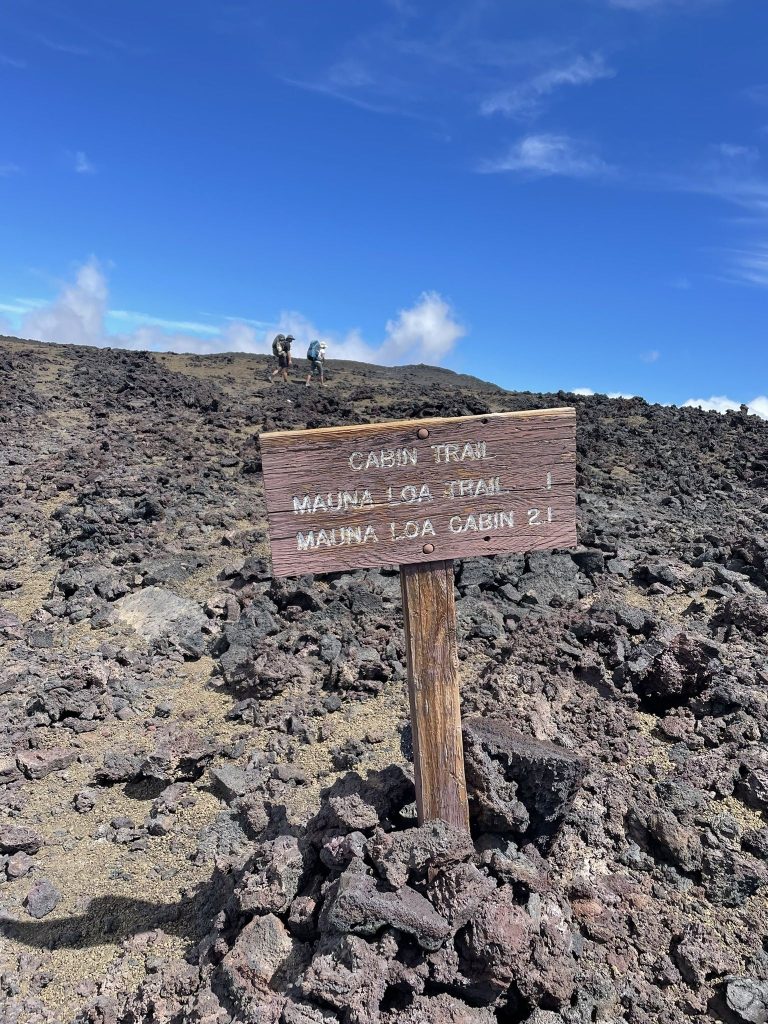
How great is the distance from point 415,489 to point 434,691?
995 millimetres

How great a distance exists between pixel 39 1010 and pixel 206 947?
0.84 metres

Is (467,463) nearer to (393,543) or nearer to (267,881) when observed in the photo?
(393,543)

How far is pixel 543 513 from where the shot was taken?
308 cm

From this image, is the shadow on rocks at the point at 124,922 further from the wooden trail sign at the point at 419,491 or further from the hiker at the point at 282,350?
the hiker at the point at 282,350

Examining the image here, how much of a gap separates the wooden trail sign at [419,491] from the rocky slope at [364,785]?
1.21 m

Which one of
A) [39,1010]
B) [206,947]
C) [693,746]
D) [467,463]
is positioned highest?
[467,463]

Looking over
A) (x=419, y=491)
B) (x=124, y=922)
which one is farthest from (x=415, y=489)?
(x=124, y=922)

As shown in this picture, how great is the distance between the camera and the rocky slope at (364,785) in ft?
9.57

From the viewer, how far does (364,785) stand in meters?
3.68

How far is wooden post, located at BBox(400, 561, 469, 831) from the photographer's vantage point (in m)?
3.18

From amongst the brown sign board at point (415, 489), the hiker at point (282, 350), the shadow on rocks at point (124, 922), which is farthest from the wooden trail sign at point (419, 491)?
the hiker at point (282, 350)

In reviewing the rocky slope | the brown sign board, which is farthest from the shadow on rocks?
the brown sign board

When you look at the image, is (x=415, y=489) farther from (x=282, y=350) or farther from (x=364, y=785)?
(x=282, y=350)

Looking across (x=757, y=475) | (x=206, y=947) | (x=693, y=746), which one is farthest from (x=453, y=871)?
(x=757, y=475)
